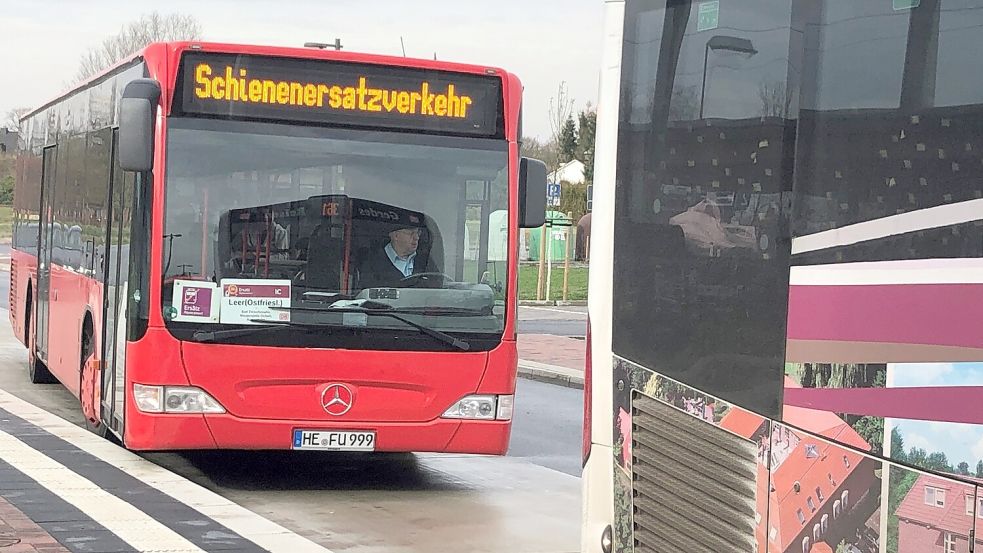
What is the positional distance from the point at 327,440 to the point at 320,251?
1251 mm

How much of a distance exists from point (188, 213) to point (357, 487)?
2358 millimetres

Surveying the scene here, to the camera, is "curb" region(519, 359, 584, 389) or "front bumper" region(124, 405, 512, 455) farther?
"curb" region(519, 359, 584, 389)

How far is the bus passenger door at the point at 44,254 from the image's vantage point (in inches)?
610

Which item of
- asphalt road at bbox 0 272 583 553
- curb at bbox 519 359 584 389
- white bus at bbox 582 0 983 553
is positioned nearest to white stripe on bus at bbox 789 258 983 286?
white bus at bbox 582 0 983 553

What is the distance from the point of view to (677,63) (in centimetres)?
479

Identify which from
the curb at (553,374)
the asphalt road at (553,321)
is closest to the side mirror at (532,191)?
the curb at (553,374)

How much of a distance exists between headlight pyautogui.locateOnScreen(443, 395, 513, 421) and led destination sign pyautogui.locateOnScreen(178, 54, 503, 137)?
180cm

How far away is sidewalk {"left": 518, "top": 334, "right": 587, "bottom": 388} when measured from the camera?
66.6ft

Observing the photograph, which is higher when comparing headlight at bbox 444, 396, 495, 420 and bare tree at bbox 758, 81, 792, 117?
bare tree at bbox 758, 81, 792, 117

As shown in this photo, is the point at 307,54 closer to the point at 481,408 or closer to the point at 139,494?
the point at 481,408

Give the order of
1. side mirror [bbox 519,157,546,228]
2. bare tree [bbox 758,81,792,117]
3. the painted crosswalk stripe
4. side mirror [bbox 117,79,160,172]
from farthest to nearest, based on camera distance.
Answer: side mirror [bbox 519,157,546,228] < side mirror [bbox 117,79,160,172] < the painted crosswalk stripe < bare tree [bbox 758,81,792,117]

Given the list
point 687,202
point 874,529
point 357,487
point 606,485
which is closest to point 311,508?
point 357,487

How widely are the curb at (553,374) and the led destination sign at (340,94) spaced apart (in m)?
9.58

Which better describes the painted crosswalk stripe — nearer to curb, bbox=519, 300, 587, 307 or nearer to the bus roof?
the bus roof
